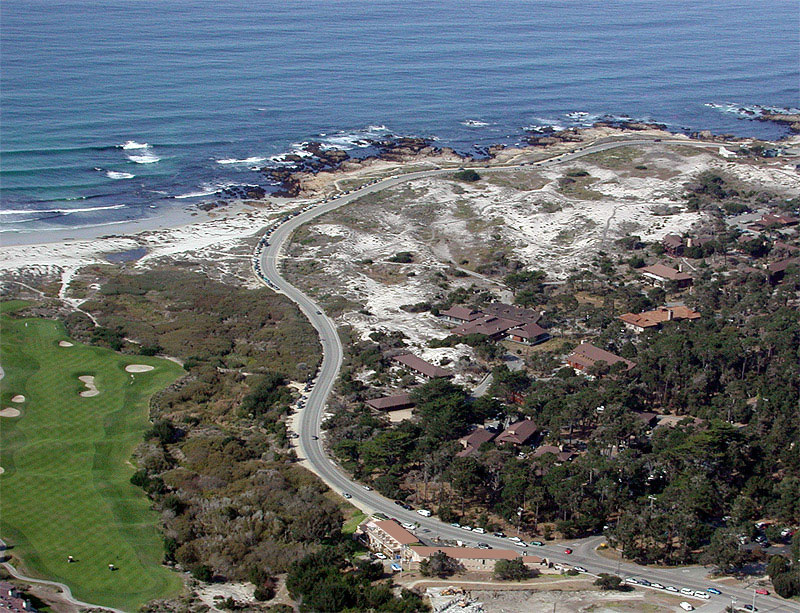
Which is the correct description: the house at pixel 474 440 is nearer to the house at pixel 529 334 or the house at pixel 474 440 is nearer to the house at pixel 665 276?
the house at pixel 529 334

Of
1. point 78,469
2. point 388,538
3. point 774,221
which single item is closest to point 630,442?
point 388,538

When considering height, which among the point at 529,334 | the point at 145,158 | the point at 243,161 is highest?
the point at 145,158

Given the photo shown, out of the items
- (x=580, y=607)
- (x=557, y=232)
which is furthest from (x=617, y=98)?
(x=580, y=607)

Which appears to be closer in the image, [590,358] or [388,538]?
[388,538]

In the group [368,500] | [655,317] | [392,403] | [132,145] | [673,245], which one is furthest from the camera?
[132,145]

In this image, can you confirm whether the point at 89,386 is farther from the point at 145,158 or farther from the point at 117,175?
the point at 145,158

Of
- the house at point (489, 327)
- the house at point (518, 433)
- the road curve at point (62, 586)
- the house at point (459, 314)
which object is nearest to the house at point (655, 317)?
the house at point (489, 327)
